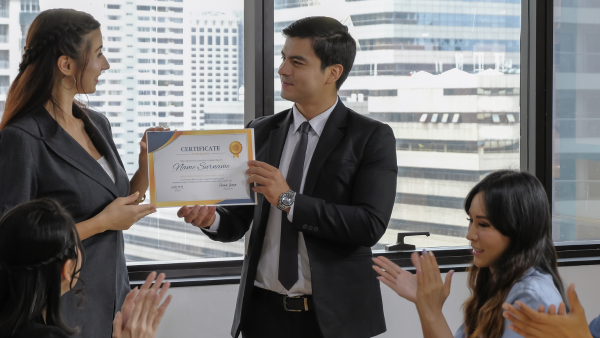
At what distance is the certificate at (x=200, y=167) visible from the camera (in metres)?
1.74

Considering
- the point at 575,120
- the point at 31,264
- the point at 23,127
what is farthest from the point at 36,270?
the point at 575,120

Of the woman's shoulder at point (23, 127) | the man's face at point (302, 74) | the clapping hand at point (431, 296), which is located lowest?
the clapping hand at point (431, 296)

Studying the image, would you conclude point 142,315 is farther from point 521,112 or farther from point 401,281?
point 521,112

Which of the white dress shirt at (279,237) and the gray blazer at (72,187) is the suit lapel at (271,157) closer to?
the white dress shirt at (279,237)

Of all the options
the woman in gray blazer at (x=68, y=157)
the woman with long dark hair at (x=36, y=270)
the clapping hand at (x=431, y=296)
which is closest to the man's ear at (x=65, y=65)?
the woman in gray blazer at (x=68, y=157)

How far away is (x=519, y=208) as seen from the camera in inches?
60.5

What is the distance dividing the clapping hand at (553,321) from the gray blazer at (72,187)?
1.17 metres

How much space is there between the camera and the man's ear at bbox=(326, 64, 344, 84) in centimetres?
190

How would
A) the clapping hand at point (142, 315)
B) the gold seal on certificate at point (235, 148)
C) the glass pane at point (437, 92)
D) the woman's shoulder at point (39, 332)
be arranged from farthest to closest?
the glass pane at point (437, 92) → the gold seal on certificate at point (235, 148) → the clapping hand at point (142, 315) → the woman's shoulder at point (39, 332)

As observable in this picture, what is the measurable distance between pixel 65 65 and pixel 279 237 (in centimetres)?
87

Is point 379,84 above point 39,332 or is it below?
above

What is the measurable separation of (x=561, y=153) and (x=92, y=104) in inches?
106

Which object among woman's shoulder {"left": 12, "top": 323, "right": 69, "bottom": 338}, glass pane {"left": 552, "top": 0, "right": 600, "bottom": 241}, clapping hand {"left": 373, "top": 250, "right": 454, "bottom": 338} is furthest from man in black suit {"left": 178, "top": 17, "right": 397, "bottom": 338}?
glass pane {"left": 552, "top": 0, "right": 600, "bottom": 241}

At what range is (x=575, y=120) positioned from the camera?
3236 millimetres
